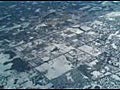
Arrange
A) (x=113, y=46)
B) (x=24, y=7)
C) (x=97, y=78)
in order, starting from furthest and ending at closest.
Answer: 1. (x=24, y=7)
2. (x=113, y=46)
3. (x=97, y=78)

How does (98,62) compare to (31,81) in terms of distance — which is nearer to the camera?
(31,81)

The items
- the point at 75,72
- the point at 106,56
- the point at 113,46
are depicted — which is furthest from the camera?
the point at 113,46

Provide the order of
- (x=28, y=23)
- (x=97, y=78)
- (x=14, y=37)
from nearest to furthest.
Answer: (x=97, y=78) < (x=14, y=37) < (x=28, y=23)

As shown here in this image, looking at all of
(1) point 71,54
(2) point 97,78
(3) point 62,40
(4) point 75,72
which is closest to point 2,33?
(3) point 62,40

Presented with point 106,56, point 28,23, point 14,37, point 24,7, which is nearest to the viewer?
point 106,56

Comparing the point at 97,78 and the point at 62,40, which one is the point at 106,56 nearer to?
the point at 97,78

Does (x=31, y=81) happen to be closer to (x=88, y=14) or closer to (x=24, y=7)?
(x=88, y=14)

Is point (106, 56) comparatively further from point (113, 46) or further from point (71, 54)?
point (71, 54)

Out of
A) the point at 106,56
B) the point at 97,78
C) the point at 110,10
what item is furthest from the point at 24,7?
the point at 97,78
